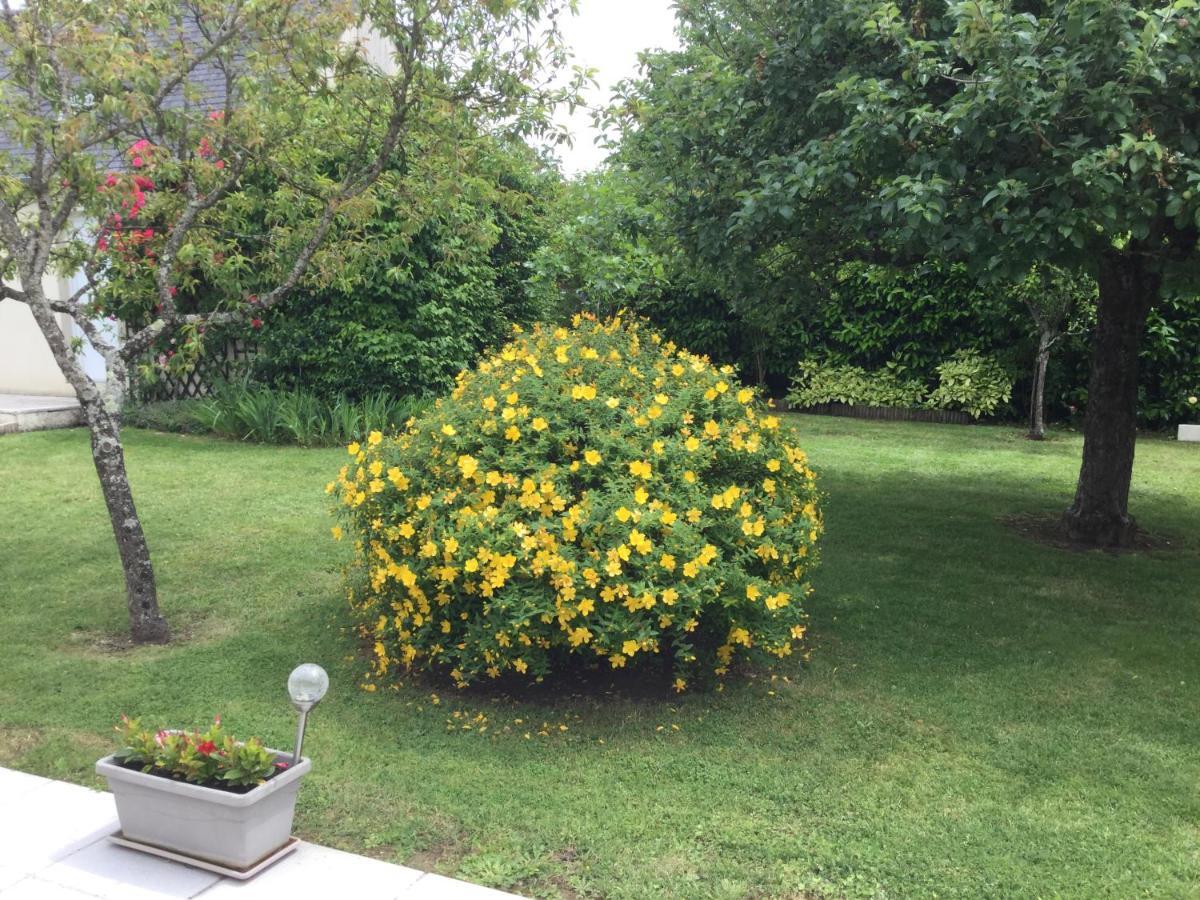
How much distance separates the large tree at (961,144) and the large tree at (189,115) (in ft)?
5.20

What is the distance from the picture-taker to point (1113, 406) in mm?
6719

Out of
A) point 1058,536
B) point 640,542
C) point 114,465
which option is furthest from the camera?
point 1058,536

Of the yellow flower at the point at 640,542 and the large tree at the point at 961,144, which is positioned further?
the large tree at the point at 961,144

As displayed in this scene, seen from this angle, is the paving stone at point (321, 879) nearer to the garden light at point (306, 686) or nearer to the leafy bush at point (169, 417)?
the garden light at point (306, 686)

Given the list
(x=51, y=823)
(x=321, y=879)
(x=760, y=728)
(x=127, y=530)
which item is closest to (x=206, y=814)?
(x=321, y=879)

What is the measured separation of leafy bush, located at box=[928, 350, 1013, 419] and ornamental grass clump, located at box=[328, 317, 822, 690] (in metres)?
9.10

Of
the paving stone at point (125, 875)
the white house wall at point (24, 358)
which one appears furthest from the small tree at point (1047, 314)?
the white house wall at point (24, 358)

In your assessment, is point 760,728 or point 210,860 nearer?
Answer: point 210,860

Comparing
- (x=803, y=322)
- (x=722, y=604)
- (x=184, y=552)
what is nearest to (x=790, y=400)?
(x=803, y=322)

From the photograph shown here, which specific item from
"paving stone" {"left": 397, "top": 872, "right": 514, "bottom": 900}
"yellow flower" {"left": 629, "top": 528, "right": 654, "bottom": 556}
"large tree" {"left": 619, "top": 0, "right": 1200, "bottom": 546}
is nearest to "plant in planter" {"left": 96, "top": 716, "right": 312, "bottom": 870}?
"paving stone" {"left": 397, "top": 872, "right": 514, "bottom": 900}

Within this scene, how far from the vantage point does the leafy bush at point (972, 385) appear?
1284 cm

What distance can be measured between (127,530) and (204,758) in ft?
7.04

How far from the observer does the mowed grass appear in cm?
302

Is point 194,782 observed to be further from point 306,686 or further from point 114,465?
point 114,465
